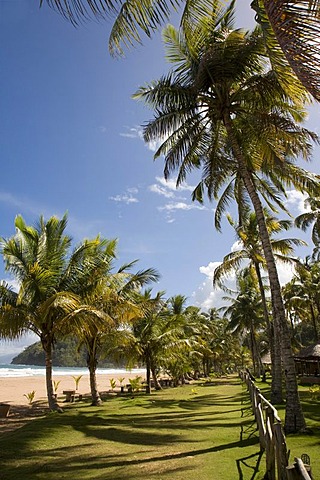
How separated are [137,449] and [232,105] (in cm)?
914

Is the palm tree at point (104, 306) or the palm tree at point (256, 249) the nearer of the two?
the palm tree at point (104, 306)

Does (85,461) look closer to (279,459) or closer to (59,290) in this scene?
(279,459)

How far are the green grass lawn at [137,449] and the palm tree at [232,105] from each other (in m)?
2.44

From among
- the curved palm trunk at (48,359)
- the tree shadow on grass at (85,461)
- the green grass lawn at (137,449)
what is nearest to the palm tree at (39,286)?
the curved palm trunk at (48,359)

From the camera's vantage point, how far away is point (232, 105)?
34.8ft

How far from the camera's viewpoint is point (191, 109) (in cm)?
1088

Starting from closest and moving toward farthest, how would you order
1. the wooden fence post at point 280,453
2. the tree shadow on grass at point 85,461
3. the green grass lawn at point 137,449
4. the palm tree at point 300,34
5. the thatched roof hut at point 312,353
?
the palm tree at point 300,34, the wooden fence post at point 280,453, the green grass lawn at point 137,449, the tree shadow on grass at point 85,461, the thatched roof hut at point 312,353

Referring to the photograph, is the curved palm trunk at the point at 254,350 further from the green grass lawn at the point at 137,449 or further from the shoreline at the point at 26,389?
the green grass lawn at the point at 137,449

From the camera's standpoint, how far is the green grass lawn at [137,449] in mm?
5668

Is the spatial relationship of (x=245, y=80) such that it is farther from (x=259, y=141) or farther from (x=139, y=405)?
(x=139, y=405)

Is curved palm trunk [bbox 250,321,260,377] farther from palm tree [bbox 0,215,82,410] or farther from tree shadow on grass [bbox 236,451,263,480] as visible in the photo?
tree shadow on grass [bbox 236,451,263,480]

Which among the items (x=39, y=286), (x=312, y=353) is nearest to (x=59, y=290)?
(x=39, y=286)

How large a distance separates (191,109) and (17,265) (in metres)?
8.10

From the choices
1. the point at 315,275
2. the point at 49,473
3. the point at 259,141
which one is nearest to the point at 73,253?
the point at 259,141
